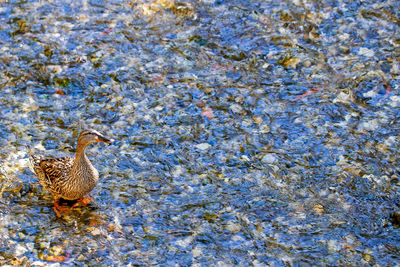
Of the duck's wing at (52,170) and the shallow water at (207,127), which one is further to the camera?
the duck's wing at (52,170)

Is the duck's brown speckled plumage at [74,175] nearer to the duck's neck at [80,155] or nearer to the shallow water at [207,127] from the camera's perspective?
the duck's neck at [80,155]

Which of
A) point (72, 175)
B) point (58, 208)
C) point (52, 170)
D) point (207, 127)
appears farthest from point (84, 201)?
point (207, 127)

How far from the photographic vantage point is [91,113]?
11227 millimetres

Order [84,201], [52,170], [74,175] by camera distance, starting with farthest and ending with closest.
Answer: [84,201], [52,170], [74,175]

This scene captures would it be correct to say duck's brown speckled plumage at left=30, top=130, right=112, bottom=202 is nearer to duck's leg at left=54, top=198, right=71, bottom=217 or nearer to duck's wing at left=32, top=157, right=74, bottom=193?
duck's wing at left=32, top=157, right=74, bottom=193

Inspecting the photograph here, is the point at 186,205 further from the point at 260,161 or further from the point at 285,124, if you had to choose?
the point at 285,124

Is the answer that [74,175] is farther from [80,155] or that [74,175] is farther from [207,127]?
[207,127]

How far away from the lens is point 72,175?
8.66m

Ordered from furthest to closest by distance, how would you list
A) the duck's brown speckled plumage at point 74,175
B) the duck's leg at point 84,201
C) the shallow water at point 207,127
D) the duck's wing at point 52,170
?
the duck's leg at point 84,201, the duck's wing at point 52,170, the duck's brown speckled plumage at point 74,175, the shallow water at point 207,127

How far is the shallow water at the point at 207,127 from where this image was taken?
333 inches

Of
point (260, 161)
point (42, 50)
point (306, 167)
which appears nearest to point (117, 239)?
point (260, 161)

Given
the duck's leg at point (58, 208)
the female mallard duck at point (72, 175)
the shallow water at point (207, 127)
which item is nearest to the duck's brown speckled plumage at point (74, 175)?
the female mallard duck at point (72, 175)

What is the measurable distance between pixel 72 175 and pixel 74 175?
46mm

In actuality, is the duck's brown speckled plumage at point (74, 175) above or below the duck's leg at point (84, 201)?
above
